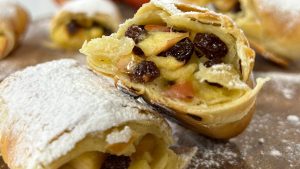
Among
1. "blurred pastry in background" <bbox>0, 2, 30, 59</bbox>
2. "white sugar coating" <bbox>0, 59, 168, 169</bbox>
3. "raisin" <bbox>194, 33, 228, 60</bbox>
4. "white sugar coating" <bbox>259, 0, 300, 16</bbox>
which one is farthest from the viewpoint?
"blurred pastry in background" <bbox>0, 2, 30, 59</bbox>

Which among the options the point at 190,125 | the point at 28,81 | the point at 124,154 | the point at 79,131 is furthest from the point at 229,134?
the point at 28,81

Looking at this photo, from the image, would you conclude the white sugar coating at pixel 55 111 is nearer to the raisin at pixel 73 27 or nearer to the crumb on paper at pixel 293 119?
the crumb on paper at pixel 293 119

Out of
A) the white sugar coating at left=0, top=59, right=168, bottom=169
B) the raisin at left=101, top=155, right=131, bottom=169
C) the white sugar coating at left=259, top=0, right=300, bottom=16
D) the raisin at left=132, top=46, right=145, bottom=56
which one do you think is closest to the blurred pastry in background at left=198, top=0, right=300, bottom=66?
the white sugar coating at left=259, top=0, right=300, bottom=16

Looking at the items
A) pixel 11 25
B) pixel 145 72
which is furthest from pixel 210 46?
pixel 11 25

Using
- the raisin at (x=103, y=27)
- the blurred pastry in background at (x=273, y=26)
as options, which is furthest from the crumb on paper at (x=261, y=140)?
the raisin at (x=103, y=27)

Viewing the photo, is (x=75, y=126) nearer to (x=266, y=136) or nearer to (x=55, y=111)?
(x=55, y=111)

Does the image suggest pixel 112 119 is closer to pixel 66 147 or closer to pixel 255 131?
pixel 66 147

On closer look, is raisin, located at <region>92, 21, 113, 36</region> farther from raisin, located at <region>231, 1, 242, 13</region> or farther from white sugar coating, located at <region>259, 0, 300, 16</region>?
white sugar coating, located at <region>259, 0, 300, 16</region>
